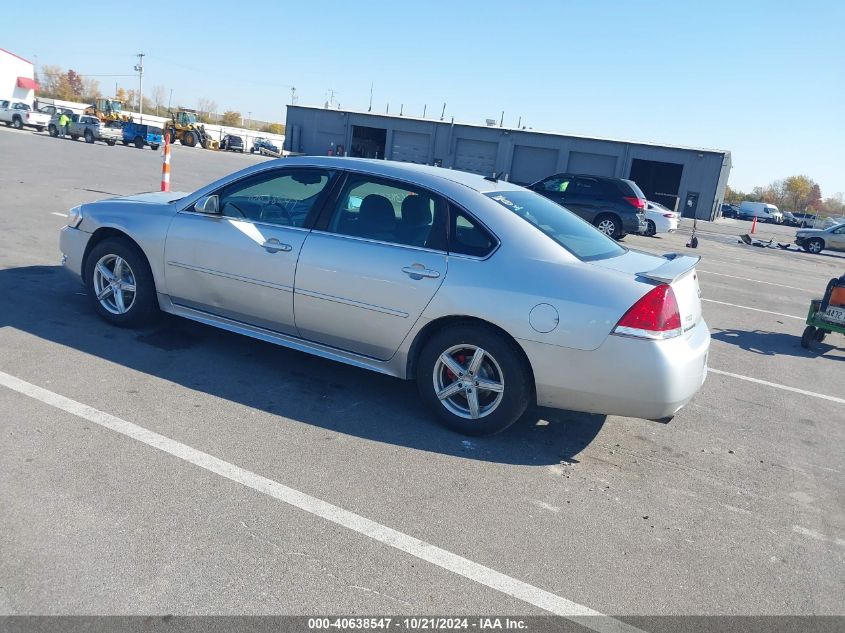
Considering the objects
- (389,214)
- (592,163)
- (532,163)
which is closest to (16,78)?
(532,163)

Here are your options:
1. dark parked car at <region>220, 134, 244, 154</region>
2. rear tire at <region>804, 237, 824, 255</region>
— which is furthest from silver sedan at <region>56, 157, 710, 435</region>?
dark parked car at <region>220, 134, 244, 154</region>

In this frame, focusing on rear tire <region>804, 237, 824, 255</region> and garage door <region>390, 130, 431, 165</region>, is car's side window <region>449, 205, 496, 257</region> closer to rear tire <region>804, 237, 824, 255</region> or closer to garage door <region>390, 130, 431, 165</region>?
rear tire <region>804, 237, 824, 255</region>

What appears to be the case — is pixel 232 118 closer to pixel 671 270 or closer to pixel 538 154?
pixel 538 154

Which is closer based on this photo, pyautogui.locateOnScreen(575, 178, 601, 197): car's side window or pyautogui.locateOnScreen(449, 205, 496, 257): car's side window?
pyautogui.locateOnScreen(449, 205, 496, 257): car's side window

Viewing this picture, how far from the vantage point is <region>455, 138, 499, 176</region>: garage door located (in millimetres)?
44625

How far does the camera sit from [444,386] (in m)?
4.55

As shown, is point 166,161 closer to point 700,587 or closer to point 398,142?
point 700,587

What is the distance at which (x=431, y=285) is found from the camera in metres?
4.44

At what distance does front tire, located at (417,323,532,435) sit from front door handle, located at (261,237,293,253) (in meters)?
1.21

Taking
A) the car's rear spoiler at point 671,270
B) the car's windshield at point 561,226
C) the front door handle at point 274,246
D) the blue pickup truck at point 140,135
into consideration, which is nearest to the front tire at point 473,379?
the car's windshield at point 561,226

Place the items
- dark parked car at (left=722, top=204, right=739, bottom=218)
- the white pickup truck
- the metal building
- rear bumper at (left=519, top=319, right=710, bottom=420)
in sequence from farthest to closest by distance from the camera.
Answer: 1. dark parked car at (left=722, top=204, right=739, bottom=218)
2. the white pickup truck
3. the metal building
4. rear bumper at (left=519, top=319, right=710, bottom=420)

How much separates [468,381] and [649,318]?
1135mm

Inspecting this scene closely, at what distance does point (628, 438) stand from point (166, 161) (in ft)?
32.4

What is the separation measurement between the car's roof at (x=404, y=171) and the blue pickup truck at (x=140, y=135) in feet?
133
